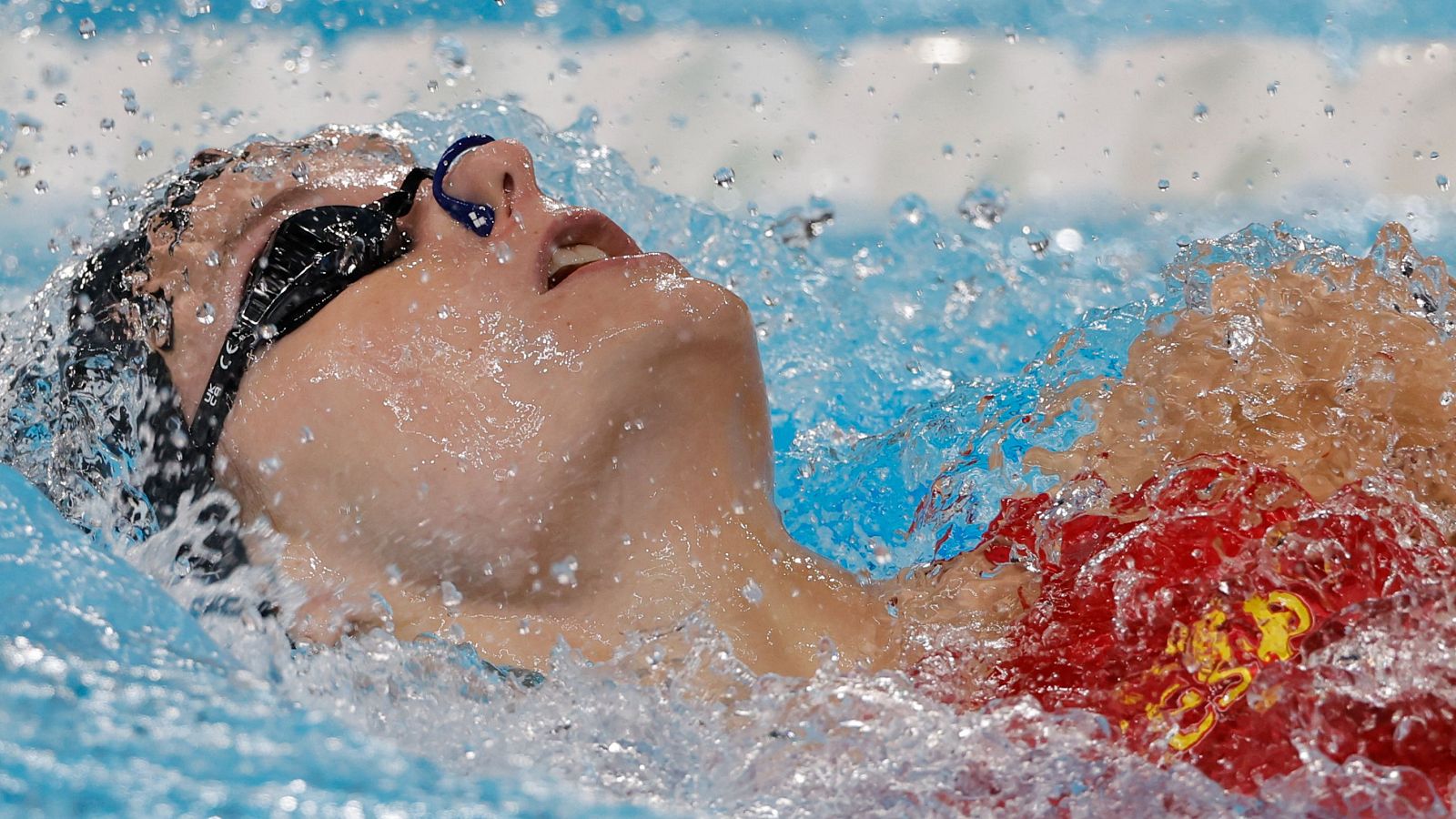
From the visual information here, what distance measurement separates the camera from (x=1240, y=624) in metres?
0.80

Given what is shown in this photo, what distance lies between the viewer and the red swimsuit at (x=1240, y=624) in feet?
2.43

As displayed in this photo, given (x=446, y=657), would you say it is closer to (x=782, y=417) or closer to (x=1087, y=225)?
(x=782, y=417)

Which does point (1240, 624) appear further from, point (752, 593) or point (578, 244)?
point (578, 244)

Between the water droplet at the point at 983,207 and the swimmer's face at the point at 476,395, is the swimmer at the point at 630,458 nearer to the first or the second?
the swimmer's face at the point at 476,395

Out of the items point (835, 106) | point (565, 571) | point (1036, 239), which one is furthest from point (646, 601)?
point (835, 106)

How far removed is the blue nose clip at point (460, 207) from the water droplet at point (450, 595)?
0.25 meters

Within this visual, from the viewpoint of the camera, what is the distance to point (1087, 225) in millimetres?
2311

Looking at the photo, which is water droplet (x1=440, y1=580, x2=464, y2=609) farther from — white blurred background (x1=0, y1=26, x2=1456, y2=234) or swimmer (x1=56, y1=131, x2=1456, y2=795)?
white blurred background (x1=0, y1=26, x2=1456, y2=234)

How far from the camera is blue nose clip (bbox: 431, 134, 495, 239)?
39.0 inches

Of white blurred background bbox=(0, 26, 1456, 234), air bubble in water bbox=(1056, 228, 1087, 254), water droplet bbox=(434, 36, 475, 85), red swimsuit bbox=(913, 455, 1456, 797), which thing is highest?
water droplet bbox=(434, 36, 475, 85)

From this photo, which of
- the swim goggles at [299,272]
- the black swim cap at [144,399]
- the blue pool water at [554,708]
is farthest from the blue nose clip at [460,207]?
the blue pool water at [554,708]

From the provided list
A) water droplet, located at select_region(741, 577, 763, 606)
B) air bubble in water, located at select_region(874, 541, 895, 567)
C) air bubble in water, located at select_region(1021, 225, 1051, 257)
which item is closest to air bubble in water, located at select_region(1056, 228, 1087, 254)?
air bubble in water, located at select_region(1021, 225, 1051, 257)

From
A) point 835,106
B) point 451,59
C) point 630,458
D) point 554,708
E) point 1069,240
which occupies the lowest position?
point 554,708

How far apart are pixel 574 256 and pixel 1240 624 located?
53cm
